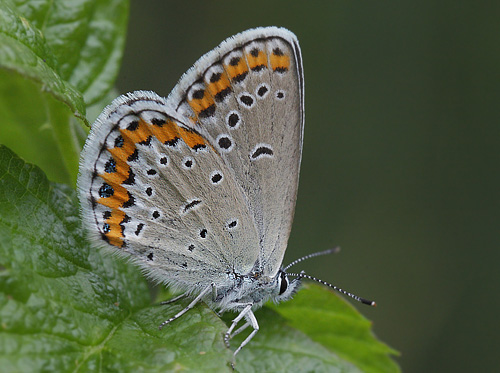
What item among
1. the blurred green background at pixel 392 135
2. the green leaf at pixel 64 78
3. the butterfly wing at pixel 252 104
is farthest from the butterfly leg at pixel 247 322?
the blurred green background at pixel 392 135

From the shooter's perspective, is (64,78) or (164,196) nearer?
(64,78)

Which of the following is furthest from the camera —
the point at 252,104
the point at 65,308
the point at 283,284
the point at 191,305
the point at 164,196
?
the point at 283,284

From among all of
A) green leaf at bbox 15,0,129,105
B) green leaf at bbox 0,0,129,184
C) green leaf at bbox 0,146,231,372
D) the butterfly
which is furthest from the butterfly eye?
green leaf at bbox 15,0,129,105

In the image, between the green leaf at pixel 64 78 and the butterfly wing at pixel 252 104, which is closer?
the green leaf at pixel 64 78

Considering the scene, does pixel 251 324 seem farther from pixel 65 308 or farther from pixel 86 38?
pixel 86 38

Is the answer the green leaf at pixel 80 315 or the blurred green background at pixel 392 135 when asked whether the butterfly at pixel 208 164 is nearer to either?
the green leaf at pixel 80 315

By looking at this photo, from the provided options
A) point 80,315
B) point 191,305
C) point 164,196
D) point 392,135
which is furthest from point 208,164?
point 392,135
